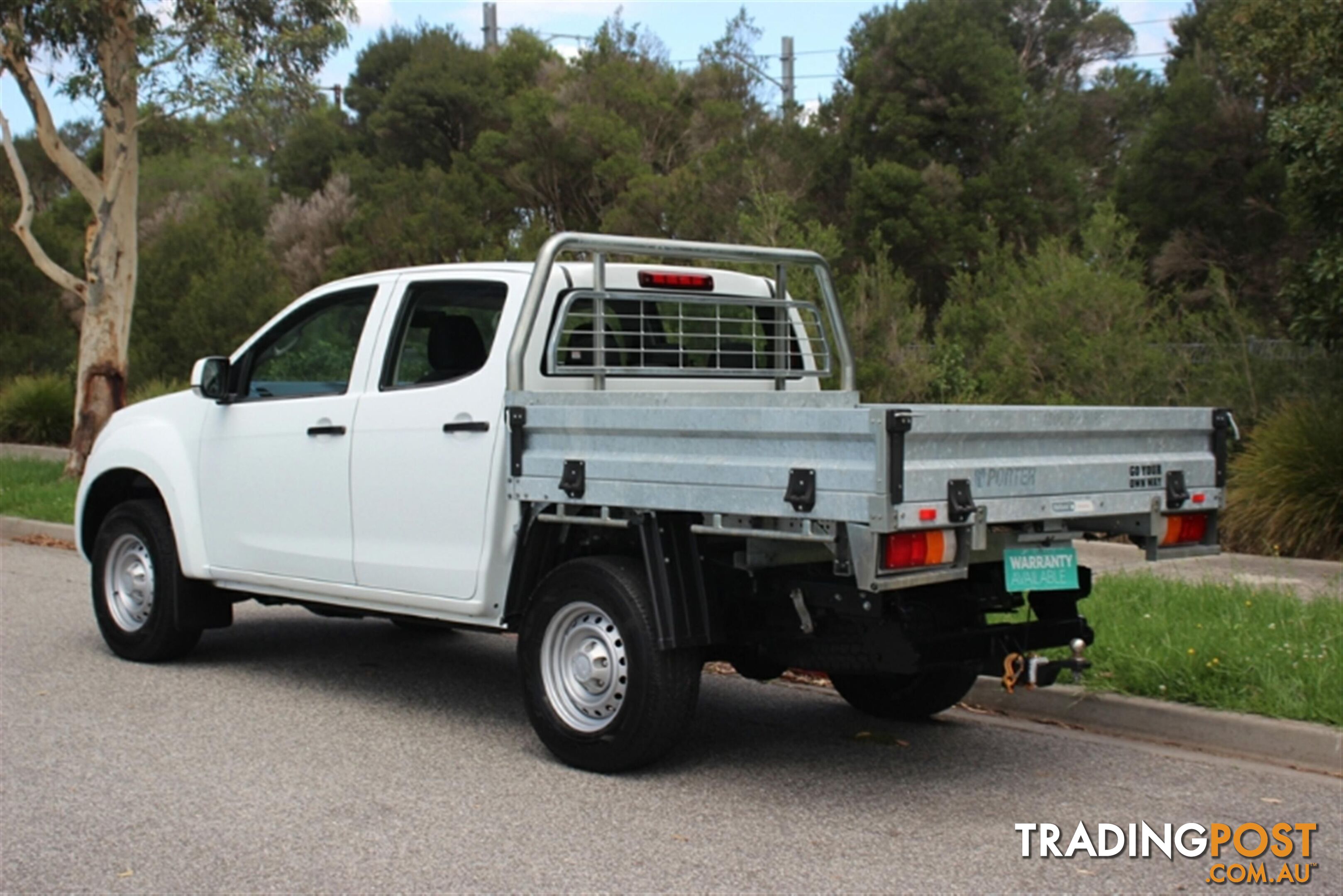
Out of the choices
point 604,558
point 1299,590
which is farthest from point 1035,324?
point 604,558

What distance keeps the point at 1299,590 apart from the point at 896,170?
29664 mm

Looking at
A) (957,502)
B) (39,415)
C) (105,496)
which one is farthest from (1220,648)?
(39,415)

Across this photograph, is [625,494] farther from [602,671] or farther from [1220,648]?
[1220,648]

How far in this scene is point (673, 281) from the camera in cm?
743

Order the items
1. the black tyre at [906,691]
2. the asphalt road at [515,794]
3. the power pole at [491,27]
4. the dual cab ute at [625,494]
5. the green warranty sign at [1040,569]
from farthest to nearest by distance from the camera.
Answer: the power pole at [491,27] → the black tyre at [906,691] → the green warranty sign at [1040,569] → the dual cab ute at [625,494] → the asphalt road at [515,794]

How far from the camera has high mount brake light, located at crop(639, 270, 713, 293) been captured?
289 inches

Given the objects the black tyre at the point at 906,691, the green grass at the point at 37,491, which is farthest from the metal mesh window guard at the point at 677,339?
the green grass at the point at 37,491

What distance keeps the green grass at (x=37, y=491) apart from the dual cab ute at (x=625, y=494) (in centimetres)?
658

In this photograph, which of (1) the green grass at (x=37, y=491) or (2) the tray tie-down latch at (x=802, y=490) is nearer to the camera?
(2) the tray tie-down latch at (x=802, y=490)
